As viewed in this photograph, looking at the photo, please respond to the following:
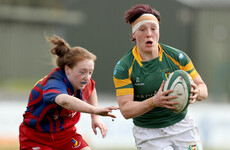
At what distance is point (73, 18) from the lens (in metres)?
16.6

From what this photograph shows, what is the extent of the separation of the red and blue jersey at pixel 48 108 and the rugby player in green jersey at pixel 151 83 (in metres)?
0.57

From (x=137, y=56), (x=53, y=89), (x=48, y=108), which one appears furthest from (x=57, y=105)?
(x=137, y=56)

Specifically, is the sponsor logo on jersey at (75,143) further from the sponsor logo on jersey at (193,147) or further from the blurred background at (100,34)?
the blurred background at (100,34)

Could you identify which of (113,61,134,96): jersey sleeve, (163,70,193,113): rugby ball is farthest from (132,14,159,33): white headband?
(163,70,193,113): rugby ball

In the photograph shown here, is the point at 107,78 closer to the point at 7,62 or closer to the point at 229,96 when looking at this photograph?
the point at 7,62

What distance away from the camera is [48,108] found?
15.2ft

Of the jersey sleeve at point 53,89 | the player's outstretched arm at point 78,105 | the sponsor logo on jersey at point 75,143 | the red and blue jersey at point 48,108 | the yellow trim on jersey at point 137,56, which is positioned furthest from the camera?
the sponsor logo on jersey at point 75,143

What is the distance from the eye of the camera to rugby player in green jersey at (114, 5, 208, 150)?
14.5ft

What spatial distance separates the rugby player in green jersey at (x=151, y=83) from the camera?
443cm

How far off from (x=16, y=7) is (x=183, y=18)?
6.42 meters

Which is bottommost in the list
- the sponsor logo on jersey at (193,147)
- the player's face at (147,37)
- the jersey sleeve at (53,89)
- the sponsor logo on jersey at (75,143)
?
the sponsor logo on jersey at (193,147)

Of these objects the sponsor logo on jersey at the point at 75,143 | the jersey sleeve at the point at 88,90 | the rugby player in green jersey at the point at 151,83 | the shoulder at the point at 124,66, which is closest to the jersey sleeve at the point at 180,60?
the rugby player in green jersey at the point at 151,83

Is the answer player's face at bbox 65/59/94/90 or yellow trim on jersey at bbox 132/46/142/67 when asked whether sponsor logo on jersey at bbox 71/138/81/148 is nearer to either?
player's face at bbox 65/59/94/90

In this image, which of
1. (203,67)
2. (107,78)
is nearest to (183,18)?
(203,67)
